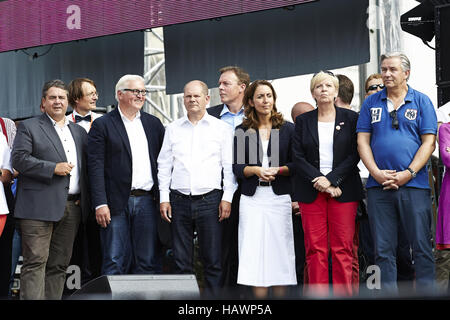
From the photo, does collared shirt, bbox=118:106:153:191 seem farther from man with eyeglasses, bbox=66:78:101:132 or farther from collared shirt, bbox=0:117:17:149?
collared shirt, bbox=0:117:17:149

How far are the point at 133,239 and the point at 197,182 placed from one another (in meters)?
0.68

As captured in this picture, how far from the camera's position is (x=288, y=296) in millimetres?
3176

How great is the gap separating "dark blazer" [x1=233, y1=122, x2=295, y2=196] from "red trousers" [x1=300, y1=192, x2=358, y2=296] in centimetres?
28

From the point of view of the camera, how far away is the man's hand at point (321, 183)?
5301mm

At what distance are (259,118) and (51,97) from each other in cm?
166

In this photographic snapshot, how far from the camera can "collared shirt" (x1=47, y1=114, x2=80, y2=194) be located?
593 centimetres

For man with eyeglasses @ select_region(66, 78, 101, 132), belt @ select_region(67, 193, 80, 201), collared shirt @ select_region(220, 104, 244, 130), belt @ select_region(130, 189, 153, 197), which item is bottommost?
belt @ select_region(67, 193, 80, 201)

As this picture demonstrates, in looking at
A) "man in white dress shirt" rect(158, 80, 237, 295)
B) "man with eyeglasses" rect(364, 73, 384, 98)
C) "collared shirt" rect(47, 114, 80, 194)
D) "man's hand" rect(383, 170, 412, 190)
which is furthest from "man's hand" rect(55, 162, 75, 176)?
"man with eyeglasses" rect(364, 73, 384, 98)

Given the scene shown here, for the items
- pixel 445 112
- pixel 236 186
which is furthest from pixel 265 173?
pixel 445 112

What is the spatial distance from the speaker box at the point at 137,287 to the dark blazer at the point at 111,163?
77.0 inches

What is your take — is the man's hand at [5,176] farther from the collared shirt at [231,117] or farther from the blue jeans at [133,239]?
the collared shirt at [231,117]

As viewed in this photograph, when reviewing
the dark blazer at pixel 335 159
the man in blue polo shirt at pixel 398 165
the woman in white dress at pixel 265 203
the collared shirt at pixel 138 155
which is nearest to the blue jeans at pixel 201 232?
the woman in white dress at pixel 265 203
